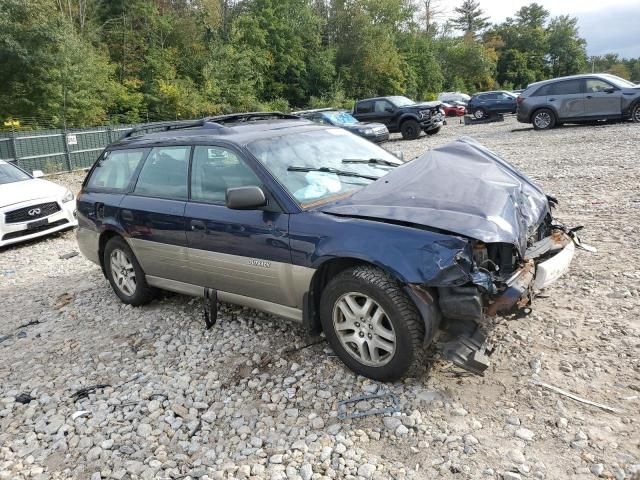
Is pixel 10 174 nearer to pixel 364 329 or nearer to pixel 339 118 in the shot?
pixel 364 329

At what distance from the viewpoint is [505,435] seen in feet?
8.93

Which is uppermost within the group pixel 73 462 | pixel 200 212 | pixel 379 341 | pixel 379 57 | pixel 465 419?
pixel 379 57

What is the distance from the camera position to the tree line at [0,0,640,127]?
69.8 feet

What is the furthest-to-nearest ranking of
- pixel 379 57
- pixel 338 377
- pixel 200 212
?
pixel 379 57, pixel 200 212, pixel 338 377

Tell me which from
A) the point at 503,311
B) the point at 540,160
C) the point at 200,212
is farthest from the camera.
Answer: the point at 540,160

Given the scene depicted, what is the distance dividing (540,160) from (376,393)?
9388mm

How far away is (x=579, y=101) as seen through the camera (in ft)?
51.3

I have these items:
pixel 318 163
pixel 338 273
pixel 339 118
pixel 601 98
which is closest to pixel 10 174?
pixel 318 163

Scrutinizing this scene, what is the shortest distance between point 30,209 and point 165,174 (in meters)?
4.95

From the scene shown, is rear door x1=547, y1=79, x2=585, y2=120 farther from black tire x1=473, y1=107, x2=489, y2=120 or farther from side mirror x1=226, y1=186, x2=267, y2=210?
side mirror x1=226, y1=186, x2=267, y2=210

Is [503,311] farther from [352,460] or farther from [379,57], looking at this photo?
[379,57]

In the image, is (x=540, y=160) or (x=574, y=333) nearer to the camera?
(x=574, y=333)

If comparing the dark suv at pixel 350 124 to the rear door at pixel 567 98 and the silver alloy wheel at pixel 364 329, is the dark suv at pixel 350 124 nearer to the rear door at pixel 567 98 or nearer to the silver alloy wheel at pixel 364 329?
the rear door at pixel 567 98

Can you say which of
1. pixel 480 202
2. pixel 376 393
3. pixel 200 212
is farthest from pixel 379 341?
pixel 200 212
